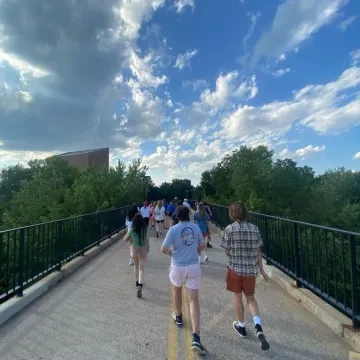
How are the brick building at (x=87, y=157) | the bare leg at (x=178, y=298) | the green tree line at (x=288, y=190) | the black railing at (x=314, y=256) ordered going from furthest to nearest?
1. the brick building at (x=87, y=157)
2. the green tree line at (x=288, y=190)
3. the bare leg at (x=178, y=298)
4. the black railing at (x=314, y=256)

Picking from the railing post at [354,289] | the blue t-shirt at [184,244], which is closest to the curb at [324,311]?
the railing post at [354,289]

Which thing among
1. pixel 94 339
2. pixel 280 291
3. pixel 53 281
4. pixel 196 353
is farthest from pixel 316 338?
pixel 53 281

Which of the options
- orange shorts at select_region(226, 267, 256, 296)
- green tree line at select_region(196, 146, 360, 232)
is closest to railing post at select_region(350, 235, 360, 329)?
orange shorts at select_region(226, 267, 256, 296)

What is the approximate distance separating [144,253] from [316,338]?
339cm

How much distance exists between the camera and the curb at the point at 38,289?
4.80 metres

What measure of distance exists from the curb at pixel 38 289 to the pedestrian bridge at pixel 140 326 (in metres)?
0.04

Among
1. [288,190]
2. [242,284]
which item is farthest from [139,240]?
[288,190]

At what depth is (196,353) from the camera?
3639 mm

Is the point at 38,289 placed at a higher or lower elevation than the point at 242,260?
lower

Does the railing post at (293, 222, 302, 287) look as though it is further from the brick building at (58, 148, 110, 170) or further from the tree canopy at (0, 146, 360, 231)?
the brick building at (58, 148, 110, 170)

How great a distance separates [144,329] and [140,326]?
118 millimetres

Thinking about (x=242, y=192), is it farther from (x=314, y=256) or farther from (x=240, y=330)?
(x=240, y=330)

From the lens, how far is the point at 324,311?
443 centimetres

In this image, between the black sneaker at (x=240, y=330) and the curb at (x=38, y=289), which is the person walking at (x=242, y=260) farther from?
the curb at (x=38, y=289)
